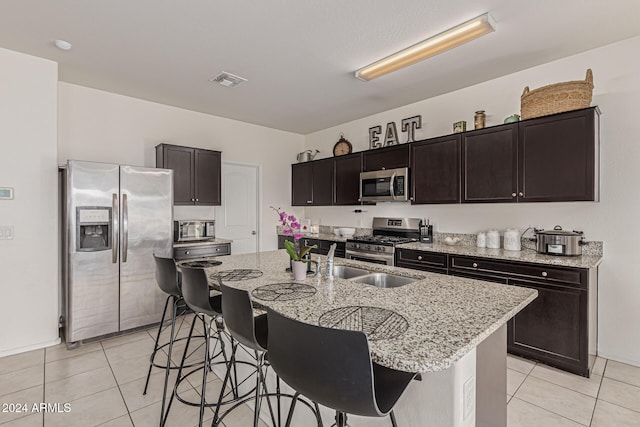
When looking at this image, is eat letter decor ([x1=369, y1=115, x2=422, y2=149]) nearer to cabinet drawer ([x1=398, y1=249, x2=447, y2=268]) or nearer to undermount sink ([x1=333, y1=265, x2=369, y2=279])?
cabinet drawer ([x1=398, y1=249, x2=447, y2=268])

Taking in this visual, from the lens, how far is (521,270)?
8.82 ft

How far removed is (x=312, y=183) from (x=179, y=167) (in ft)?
6.97

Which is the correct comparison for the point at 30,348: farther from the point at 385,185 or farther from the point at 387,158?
the point at 387,158

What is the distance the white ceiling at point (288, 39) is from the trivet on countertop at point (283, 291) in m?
1.91

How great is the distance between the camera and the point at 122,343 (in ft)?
10.1

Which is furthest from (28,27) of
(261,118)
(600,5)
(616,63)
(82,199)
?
(616,63)

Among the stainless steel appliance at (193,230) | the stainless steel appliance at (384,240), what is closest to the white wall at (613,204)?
the stainless steel appliance at (384,240)

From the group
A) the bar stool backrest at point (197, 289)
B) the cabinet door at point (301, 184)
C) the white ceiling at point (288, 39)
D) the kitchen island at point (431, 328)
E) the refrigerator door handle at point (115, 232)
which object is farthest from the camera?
the cabinet door at point (301, 184)

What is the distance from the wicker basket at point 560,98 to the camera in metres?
2.59

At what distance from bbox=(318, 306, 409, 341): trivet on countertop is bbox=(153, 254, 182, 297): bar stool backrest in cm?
129

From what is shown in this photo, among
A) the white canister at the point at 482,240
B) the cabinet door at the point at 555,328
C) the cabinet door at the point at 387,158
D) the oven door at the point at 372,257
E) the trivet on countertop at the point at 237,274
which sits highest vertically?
the cabinet door at the point at 387,158

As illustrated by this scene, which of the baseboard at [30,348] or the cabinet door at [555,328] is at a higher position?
the cabinet door at [555,328]

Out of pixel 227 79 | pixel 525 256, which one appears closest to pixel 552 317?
pixel 525 256

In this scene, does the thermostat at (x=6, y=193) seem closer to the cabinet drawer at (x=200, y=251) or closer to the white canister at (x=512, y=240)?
the cabinet drawer at (x=200, y=251)
